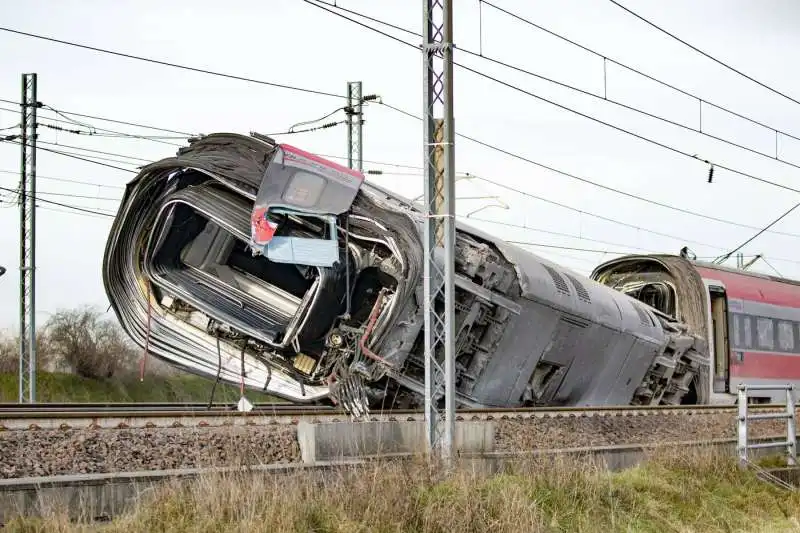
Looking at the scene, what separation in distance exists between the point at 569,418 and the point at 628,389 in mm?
5190

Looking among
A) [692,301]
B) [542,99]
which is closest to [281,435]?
[542,99]

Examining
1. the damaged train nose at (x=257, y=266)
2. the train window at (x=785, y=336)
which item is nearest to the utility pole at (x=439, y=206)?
the damaged train nose at (x=257, y=266)

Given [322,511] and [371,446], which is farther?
[371,446]

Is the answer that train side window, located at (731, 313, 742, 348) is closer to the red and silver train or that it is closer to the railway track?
the red and silver train

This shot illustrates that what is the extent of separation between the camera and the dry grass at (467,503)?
24.3 ft

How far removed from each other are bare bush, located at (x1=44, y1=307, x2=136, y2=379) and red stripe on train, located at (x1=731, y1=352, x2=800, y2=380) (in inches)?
811

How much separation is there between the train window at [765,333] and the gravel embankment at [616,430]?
4562mm

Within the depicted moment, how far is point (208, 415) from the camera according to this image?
13.2 m

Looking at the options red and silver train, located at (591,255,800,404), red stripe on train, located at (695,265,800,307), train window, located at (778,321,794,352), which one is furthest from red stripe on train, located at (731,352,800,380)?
red stripe on train, located at (695,265,800,307)

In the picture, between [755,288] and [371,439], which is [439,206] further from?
[755,288]

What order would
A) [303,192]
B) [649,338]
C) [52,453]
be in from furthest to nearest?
1. [649,338]
2. [303,192]
3. [52,453]

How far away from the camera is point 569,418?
16.5 meters

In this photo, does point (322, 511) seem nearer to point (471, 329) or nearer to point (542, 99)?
point (471, 329)

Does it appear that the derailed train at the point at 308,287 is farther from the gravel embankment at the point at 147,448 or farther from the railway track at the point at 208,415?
the gravel embankment at the point at 147,448
